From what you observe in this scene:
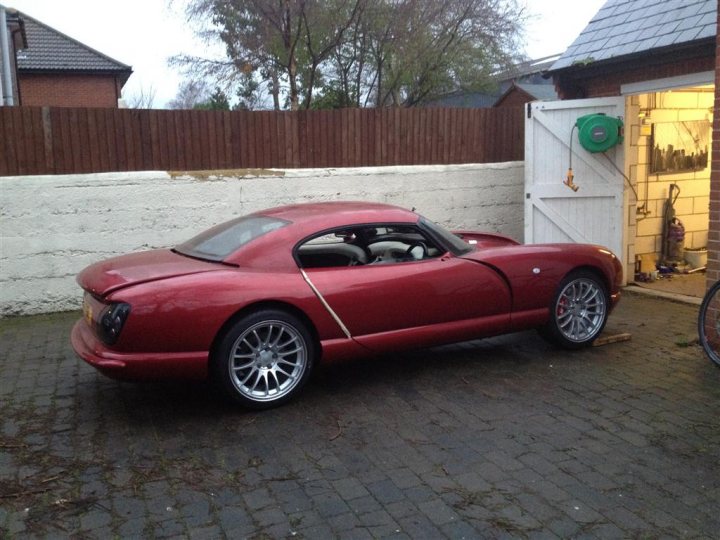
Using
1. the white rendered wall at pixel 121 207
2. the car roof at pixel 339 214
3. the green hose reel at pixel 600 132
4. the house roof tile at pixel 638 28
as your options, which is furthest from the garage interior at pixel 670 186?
the car roof at pixel 339 214

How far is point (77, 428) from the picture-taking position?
4680mm

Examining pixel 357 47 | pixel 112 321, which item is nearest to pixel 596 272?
pixel 112 321

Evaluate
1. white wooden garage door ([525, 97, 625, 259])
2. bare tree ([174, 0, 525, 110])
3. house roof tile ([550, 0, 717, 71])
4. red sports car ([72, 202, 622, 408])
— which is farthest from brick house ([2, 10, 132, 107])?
red sports car ([72, 202, 622, 408])

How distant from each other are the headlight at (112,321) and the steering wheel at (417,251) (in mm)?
2271

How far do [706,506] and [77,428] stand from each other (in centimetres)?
378

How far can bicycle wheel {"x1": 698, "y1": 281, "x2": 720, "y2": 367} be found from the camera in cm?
589

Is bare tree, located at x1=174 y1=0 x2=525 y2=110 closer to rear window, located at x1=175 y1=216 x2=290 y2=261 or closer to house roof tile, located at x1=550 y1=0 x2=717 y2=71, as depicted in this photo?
house roof tile, located at x1=550 y1=0 x2=717 y2=71

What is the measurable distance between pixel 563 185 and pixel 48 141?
20.6ft

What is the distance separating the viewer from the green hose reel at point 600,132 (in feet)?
28.9

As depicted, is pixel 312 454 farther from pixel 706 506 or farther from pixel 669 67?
pixel 669 67

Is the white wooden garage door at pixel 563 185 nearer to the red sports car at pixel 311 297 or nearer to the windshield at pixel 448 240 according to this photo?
the red sports car at pixel 311 297

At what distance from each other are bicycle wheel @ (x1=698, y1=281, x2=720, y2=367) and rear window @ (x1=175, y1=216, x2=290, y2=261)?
3545 millimetres

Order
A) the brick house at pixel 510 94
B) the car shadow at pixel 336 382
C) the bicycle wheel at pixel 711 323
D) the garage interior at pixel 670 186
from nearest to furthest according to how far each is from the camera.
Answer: the car shadow at pixel 336 382, the bicycle wheel at pixel 711 323, the garage interior at pixel 670 186, the brick house at pixel 510 94

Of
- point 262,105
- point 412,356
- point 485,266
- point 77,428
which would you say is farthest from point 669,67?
point 262,105
